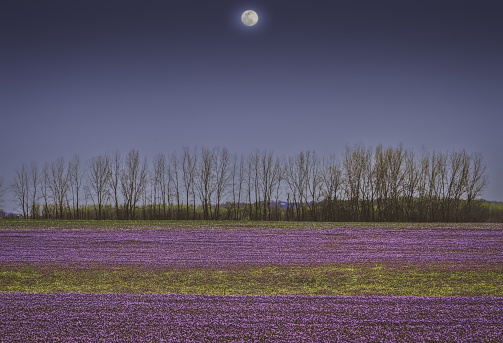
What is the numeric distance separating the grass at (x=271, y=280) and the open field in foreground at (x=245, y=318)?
1884 mm

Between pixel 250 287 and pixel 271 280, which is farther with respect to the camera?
pixel 271 280

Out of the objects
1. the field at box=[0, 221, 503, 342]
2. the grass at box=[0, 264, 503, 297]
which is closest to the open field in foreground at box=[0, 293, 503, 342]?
the field at box=[0, 221, 503, 342]

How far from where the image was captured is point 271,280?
12.4m

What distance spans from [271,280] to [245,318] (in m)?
4.93

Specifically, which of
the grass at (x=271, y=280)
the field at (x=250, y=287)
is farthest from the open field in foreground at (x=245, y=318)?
the grass at (x=271, y=280)

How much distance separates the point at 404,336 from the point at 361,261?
9.43m

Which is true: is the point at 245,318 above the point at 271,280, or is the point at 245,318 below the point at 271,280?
above

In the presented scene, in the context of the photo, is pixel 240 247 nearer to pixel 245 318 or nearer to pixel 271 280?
pixel 271 280

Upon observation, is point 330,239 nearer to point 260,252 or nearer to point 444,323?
point 260,252

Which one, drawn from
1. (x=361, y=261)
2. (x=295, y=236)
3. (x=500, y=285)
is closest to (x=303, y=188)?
(x=295, y=236)

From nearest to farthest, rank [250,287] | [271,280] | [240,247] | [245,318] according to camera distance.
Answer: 1. [245,318]
2. [250,287]
3. [271,280]
4. [240,247]

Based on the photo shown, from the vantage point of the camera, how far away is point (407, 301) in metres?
8.84

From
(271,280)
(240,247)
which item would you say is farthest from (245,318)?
(240,247)

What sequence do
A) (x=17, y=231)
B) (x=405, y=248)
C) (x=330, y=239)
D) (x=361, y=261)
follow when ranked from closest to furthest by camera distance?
(x=361, y=261), (x=405, y=248), (x=330, y=239), (x=17, y=231)
